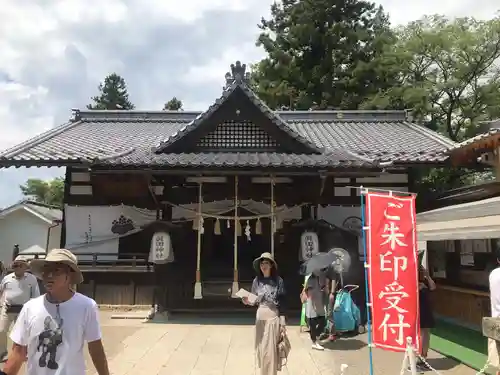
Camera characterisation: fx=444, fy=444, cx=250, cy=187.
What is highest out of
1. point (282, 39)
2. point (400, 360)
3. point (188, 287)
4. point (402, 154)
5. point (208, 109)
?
point (282, 39)

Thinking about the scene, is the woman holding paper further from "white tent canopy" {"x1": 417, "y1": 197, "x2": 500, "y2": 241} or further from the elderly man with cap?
the elderly man with cap

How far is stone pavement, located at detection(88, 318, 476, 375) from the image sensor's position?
667cm

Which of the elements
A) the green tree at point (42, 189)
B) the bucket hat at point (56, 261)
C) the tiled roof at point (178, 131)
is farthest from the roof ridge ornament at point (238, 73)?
the green tree at point (42, 189)

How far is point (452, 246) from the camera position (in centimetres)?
1180

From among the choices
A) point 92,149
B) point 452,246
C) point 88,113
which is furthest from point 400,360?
point 88,113

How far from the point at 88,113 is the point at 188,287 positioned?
9610mm

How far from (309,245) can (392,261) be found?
516cm

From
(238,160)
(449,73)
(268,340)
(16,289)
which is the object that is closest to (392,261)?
(268,340)

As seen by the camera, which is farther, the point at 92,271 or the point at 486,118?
the point at 486,118

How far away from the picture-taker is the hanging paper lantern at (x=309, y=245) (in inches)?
418

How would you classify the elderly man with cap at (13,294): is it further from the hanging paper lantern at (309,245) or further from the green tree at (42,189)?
the green tree at (42,189)

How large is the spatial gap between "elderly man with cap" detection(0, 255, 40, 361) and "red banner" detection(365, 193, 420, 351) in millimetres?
5102

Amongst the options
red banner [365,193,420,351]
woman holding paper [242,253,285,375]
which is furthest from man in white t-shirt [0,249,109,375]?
red banner [365,193,420,351]

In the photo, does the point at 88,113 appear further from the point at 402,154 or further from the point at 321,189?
the point at 402,154
